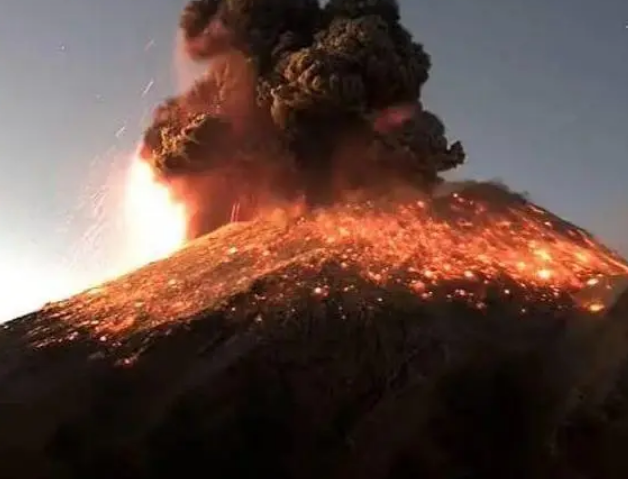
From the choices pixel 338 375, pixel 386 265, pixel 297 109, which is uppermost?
pixel 297 109

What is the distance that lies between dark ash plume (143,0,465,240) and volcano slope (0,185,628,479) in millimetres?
5018

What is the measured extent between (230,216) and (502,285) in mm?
8742

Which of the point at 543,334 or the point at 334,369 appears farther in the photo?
the point at 543,334

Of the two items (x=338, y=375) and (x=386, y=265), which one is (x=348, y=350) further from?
(x=386, y=265)

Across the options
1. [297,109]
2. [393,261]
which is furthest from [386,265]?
[297,109]

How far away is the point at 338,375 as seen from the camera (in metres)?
11.6

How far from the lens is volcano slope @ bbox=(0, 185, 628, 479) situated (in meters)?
11.0

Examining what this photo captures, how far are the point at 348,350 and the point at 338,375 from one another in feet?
1.52

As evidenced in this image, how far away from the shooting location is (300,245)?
616 inches

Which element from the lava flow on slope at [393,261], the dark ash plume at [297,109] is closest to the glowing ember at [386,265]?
the lava flow on slope at [393,261]

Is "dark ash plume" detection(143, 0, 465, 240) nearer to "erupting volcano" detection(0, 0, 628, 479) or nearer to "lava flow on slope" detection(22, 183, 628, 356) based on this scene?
"erupting volcano" detection(0, 0, 628, 479)

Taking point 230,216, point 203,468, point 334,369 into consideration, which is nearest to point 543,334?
point 334,369

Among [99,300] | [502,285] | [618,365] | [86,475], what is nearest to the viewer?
[86,475]

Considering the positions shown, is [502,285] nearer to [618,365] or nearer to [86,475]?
[618,365]
